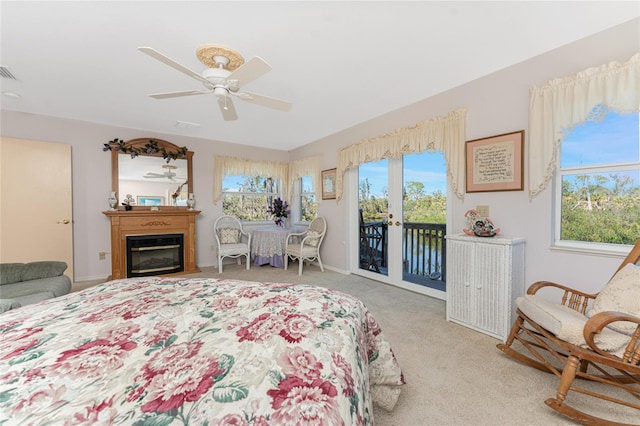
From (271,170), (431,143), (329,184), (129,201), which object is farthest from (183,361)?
(271,170)

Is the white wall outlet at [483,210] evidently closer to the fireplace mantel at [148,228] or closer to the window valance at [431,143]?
the window valance at [431,143]

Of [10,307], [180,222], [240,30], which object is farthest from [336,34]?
[180,222]

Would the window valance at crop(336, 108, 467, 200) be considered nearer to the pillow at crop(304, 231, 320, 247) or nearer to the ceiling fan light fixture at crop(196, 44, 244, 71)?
the pillow at crop(304, 231, 320, 247)

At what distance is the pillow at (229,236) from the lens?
488cm

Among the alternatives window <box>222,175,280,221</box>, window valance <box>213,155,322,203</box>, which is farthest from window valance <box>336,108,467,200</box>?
window <box>222,175,280,221</box>

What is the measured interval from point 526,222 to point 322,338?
2.40 meters

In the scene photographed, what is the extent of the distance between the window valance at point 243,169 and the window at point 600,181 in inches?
180

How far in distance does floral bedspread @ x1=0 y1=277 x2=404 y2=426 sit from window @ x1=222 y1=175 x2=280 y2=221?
13.6ft

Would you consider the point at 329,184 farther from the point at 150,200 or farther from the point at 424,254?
the point at 150,200

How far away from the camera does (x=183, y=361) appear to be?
2.44 ft

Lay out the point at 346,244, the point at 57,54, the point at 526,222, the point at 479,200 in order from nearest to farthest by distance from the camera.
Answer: the point at 57,54 < the point at 526,222 < the point at 479,200 < the point at 346,244

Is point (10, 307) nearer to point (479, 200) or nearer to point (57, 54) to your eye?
point (57, 54)

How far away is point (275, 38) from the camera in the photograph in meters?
2.01

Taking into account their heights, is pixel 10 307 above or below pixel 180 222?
below
